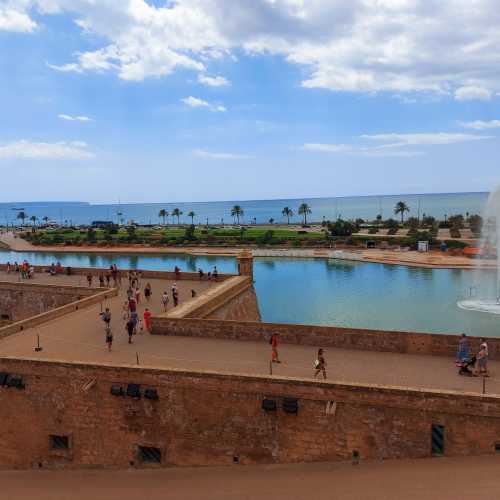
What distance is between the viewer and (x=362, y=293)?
4316cm

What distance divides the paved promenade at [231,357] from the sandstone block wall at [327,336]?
0.91 ft

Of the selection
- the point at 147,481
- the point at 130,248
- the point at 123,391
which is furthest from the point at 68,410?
the point at 130,248

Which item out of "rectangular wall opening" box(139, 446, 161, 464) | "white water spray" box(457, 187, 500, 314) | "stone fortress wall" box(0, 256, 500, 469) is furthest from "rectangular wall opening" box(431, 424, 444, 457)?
"white water spray" box(457, 187, 500, 314)

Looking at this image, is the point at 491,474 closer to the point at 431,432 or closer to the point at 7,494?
the point at 431,432

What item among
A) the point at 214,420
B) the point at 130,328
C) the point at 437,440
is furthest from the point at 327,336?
the point at 130,328

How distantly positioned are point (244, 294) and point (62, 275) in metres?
14.9

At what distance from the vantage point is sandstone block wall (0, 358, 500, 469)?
10516 millimetres

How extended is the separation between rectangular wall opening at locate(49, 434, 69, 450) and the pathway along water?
803 inches

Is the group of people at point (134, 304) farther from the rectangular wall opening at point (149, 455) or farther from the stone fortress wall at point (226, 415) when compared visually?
the rectangular wall opening at point (149, 455)

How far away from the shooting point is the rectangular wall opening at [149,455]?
12.6 meters

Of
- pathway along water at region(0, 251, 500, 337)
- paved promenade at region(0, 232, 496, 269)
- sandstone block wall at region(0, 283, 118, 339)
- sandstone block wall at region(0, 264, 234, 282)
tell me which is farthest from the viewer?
paved promenade at region(0, 232, 496, 269)

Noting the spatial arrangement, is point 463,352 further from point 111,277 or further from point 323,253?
point 323,253

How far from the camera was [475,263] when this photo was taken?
5872 cm

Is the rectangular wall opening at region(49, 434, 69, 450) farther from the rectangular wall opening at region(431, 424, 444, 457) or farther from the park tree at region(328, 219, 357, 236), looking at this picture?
the park tree at region(328, 219, 357, 236)
